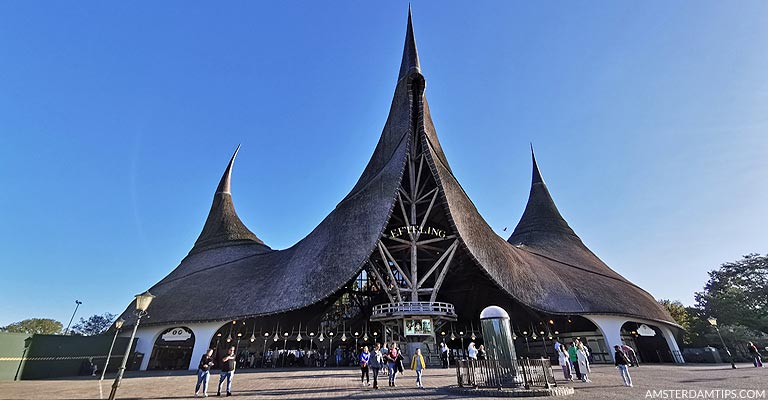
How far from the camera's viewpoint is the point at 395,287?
2438cm

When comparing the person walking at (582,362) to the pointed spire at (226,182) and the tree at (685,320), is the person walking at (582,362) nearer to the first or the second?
the tree at (685,320)

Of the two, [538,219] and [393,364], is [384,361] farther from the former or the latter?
[538,219]

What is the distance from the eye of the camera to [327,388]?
11.7 m

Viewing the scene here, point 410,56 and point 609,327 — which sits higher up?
point 410,56

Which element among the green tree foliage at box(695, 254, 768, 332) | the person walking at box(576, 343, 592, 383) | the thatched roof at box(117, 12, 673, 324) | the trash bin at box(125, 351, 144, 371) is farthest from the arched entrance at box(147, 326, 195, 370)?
the green tree foliage at box(695, 254, 768, 332)

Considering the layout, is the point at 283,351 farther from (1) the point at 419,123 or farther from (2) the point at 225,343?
(1) the point at 419,123

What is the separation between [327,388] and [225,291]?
1915cm

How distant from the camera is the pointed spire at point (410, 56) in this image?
28.2 metres

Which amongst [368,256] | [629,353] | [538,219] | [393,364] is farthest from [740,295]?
[393,364]

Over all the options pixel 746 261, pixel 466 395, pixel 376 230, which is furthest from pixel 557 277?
pixel 746 261

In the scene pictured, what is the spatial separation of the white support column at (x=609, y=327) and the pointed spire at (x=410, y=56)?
23403 mm

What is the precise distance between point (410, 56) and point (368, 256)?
17596mm

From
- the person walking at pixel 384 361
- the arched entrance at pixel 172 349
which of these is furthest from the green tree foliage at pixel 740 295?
the arched entrance at pixel 172 349

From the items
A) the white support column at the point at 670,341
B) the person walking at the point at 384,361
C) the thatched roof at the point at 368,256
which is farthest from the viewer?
the white support column at the point at 670,341
